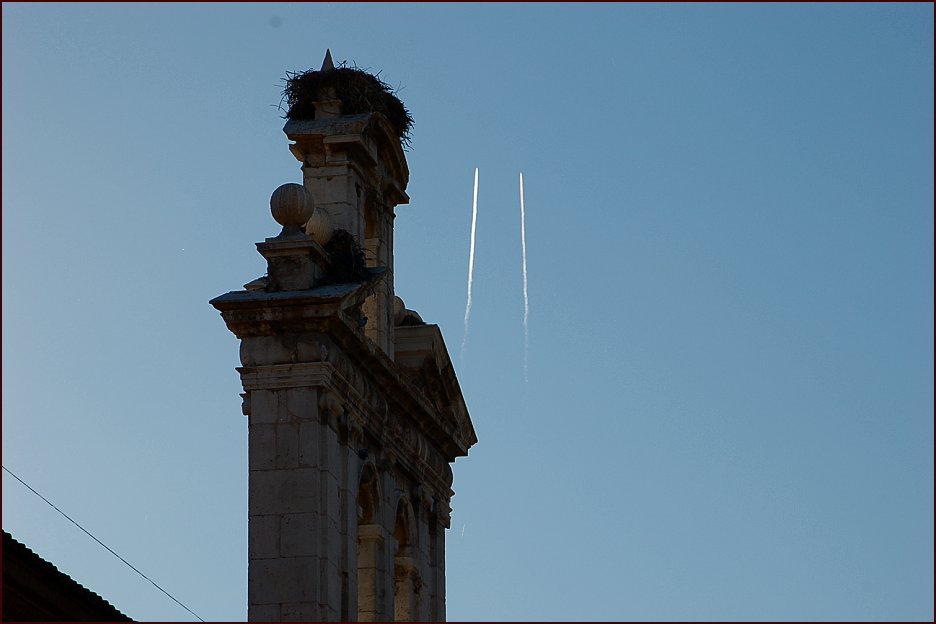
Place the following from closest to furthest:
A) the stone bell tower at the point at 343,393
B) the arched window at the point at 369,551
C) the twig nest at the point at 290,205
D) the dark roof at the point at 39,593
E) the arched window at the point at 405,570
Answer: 1. the dark roof at the point at 39,593
2. the stone bell tower at the point at 343,393
3. the twig nest at the point at 290,205
4. the arched window at the point at 369,551
5. the arched window at the point at 405,570

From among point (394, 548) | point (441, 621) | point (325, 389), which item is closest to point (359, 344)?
point (325, 389)

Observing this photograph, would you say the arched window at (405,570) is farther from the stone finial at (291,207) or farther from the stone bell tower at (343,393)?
the stone finial at (291,207)

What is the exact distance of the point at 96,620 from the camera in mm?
26250

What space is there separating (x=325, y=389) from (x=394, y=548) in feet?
14.2

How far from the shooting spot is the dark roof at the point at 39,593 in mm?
24391

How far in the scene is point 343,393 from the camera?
28.5m

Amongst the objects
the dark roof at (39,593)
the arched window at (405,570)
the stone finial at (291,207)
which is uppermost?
the stone finial at (291,207)

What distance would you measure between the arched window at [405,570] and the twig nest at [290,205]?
5033 millimetres

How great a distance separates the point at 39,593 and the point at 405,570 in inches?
306

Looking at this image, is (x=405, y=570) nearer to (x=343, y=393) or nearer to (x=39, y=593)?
(x=343, y=393)

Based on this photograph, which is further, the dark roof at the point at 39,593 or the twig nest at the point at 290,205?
the twig nest at the point at 290,205

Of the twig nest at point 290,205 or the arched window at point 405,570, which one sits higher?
the twig nest at point 290,205

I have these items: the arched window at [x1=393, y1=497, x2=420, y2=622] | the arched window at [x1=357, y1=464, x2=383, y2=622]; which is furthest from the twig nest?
the arched window at [x1=393, y1=497, x2=420, y2=622]

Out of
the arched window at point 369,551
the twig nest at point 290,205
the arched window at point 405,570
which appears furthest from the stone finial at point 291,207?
the arched window at point 405,570
